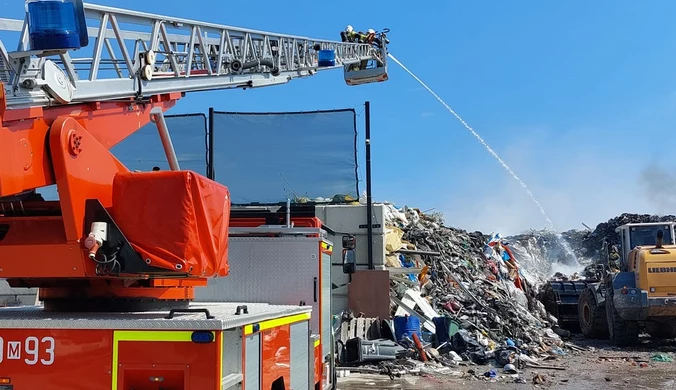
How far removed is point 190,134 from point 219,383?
13.5m

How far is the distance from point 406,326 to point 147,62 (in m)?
9.90

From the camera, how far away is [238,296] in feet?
24.3

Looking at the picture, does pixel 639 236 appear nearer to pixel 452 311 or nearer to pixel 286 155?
pixel 452 311

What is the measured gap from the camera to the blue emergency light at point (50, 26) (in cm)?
392

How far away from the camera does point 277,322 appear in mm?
5426

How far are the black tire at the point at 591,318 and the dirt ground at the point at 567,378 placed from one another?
8.91 feet

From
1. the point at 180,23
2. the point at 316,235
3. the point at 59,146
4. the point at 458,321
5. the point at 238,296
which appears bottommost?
the point at 458,321

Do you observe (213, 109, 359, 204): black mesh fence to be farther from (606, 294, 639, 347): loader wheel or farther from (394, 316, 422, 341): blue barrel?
(606, 294, 639, 347): loader wheel

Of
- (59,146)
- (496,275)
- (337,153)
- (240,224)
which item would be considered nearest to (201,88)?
(240,224)

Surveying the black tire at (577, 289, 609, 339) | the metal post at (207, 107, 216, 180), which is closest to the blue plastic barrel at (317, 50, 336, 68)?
the metal post at (207, 107, 216, 180)

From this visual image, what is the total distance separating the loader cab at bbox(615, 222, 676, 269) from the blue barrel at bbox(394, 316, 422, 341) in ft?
19.4

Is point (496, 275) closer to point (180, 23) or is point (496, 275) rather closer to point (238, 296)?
point (238, 296)

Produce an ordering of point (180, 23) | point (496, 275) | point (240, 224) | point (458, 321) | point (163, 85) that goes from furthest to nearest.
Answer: point (496, 275) → point (458, 321) → point (240, 224) → point (180, 23) → point (163, 85)

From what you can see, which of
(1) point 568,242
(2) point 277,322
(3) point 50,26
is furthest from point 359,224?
(1) point 568,242
